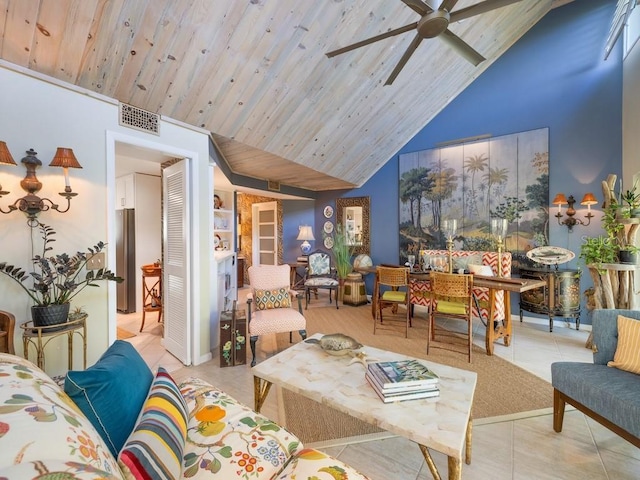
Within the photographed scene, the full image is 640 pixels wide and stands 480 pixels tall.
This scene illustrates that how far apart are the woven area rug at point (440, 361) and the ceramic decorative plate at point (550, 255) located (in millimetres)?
1621

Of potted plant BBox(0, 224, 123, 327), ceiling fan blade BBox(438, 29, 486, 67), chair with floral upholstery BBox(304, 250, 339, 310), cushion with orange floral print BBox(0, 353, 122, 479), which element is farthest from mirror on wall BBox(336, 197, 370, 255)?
cushion with orange floral print BBox(0, 353, 122, 479)

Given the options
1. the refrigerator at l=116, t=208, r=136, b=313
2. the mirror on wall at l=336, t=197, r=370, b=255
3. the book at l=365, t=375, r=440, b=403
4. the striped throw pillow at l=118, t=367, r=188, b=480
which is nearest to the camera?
the striped throw pillow at l=118, t=367, r=188, b=480

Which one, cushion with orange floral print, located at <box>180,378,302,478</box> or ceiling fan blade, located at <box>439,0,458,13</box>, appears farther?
ceiling fan blade, located at <box>439,0,458,13</box>

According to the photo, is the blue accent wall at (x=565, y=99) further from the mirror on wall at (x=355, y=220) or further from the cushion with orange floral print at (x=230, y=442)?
the cushion with orange floral print at (x=230, y=442)

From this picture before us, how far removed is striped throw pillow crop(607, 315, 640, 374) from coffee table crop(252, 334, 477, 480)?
96 cm

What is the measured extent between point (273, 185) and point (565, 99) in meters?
4.65

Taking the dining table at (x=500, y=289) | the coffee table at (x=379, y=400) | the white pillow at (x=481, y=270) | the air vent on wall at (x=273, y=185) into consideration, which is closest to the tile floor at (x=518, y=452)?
the coffee table at (x=379, y=400)

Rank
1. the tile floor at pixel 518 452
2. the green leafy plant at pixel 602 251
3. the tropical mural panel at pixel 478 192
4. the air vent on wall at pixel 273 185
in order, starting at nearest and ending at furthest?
the tile floor at pixel 518 452
the green leafy plant at pixel 602 251
the tropical mural panel at pixel 478 192
the air vent on wall at pixel 273 185

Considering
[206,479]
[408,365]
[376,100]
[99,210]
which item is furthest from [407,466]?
[376,100]

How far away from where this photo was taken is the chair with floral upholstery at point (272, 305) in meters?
2.95

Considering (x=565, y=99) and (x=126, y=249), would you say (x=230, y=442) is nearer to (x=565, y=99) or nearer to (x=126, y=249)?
(x=126, y=249)

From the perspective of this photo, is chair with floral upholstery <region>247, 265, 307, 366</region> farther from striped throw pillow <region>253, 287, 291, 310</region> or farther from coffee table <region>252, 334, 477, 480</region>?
coffee table <region>252, 334, 477, 480</region>

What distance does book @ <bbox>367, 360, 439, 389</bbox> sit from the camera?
1473 mm

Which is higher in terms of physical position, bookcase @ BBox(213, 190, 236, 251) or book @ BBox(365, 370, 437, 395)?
bookcase @ BBox(213, 190, 236, 251)
